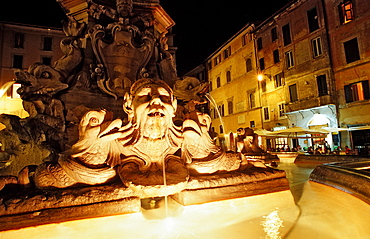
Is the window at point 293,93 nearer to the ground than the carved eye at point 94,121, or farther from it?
farther from it

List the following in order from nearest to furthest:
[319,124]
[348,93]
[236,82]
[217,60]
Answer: [348,93] < [319,124] < [236,82] < [217,60]

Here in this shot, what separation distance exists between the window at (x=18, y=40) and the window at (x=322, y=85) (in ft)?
101

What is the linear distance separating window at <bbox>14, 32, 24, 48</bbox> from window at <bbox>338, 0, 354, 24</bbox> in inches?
1240

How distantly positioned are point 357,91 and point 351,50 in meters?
3.27

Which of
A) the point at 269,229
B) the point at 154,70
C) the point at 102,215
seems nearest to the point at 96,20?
the point at 154,70

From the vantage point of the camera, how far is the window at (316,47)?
63.5ft

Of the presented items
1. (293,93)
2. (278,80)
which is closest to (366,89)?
(293,93)

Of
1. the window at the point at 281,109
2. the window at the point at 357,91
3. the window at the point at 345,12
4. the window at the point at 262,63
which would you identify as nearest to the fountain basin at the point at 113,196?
the window at the point at 357,91

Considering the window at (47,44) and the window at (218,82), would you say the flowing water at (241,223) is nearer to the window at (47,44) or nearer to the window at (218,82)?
the window at (47,44)

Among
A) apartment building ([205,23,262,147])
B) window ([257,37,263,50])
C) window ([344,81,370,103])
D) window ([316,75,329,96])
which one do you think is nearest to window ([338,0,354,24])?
window ([316,75,329,96])

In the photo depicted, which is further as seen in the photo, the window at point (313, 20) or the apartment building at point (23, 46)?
the apartment building at point (23, 46)

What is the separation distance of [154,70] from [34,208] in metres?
4.09

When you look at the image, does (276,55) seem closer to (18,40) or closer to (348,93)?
→ (348,93)

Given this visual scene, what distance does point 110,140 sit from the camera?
2.71 m
